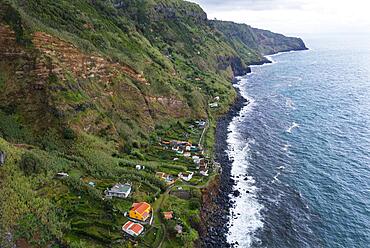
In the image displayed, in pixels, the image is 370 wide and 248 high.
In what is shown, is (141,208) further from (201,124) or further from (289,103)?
(289,103)

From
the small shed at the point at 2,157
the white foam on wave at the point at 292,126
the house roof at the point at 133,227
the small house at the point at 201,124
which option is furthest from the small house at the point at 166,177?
the white foam on wave at the point at 292,126

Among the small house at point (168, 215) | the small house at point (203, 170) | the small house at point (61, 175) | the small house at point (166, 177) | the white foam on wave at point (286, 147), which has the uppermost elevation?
the small house at point (61, 175)

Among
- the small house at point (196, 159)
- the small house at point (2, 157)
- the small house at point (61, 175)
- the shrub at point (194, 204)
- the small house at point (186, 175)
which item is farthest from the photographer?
the small house at point (196, 159)

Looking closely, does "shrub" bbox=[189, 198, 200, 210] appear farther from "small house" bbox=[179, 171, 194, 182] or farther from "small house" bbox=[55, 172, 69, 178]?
"small house" bbox=[55, 172, 69, 178]

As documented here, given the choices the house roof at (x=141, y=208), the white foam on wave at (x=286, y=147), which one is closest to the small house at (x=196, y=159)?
the house roof at (x=141, y=208)

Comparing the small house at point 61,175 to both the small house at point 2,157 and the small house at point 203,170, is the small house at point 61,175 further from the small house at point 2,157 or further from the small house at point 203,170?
the small house at point 203,170

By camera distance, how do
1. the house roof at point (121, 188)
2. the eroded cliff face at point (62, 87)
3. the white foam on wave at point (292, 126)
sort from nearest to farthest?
the house roof at point (121, 188), the eroded cliff face at point (62, 87), the white foam on wave at point (292, 126)

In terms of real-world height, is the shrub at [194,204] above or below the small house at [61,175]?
below

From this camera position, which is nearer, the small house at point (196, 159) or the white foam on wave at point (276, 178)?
the white foam on wave at point (276, 178)
